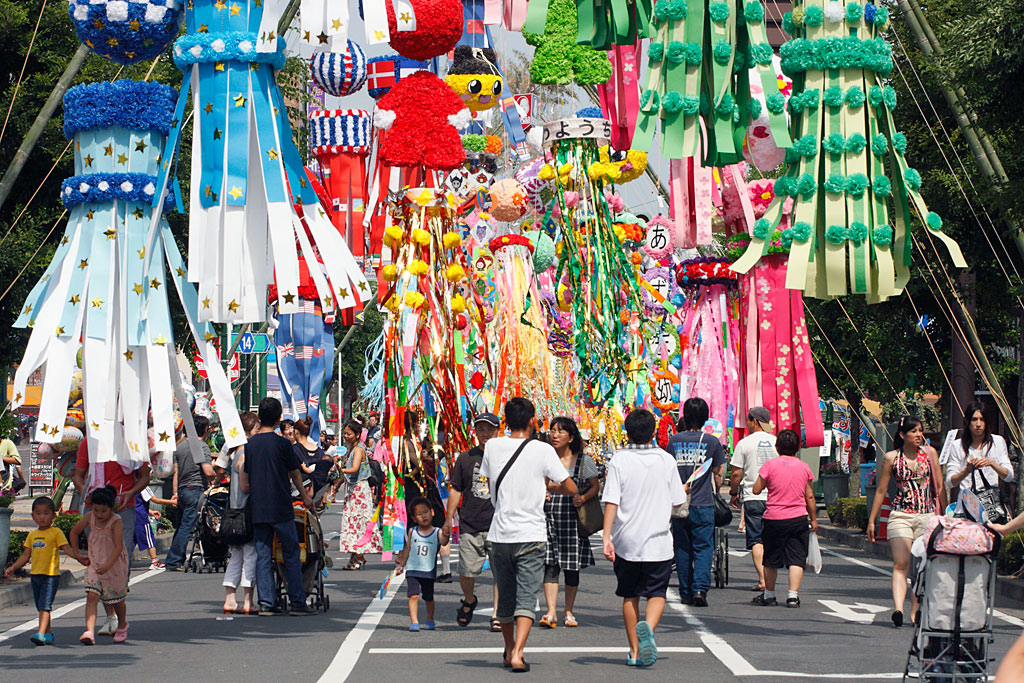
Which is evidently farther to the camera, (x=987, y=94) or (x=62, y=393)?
(x=987, y=94)

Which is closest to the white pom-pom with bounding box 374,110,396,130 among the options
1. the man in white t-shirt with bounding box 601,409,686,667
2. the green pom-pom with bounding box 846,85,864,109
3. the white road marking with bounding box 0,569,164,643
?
the man in white t-shirt with bounding box 601,409,686,667

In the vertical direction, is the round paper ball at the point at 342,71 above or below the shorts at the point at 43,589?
above

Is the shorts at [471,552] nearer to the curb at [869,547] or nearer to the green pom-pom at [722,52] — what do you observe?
the green pom-pom at [722,52]

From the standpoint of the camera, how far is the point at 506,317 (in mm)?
16781

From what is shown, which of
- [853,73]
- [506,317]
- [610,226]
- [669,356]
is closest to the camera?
[853,73]

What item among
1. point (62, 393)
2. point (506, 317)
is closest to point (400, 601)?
point (506, 317)

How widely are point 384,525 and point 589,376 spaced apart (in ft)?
7.55

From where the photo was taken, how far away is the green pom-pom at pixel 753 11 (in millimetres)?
9320

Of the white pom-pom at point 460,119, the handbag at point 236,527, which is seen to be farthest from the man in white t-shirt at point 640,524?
the handbag at point 236,527

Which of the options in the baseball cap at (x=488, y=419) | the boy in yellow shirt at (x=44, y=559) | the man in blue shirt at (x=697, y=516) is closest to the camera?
the boy in yellow shirt at (x=44, y=559)

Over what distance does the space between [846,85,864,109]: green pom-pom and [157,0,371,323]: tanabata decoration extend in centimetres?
319

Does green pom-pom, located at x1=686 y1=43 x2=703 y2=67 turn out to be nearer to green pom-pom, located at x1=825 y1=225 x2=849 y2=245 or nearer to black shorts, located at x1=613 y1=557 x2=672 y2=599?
green pom-pom, located at x1=825 y1=225 x2=849 y2=245

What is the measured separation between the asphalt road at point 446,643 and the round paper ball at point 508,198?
144 inches

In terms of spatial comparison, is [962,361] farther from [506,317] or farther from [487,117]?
[487,117]
